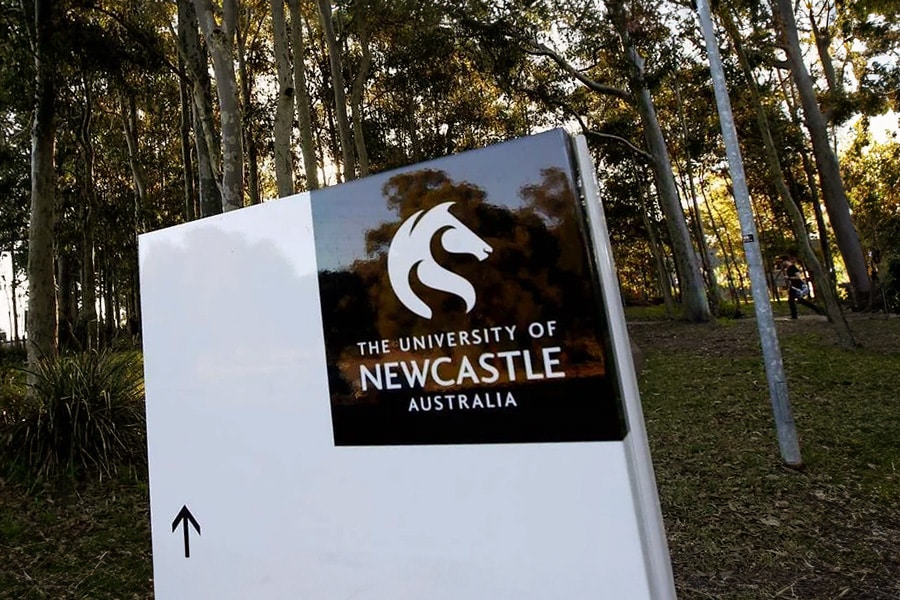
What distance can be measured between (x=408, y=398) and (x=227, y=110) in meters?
4.35

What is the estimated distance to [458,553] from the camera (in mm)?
1435

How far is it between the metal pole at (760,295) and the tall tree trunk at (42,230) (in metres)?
6.34

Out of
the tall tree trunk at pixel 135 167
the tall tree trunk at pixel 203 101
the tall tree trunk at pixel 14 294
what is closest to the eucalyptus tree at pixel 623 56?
the tall tree trunk at pixel 203 101

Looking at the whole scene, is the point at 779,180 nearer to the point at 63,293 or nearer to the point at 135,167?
the point at 135,167

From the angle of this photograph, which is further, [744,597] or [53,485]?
[53,485]

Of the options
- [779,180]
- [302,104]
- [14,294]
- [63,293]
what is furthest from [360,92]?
[14,294]

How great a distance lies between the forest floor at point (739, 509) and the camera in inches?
116

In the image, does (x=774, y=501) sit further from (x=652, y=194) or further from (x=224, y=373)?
(x=652, y=194)

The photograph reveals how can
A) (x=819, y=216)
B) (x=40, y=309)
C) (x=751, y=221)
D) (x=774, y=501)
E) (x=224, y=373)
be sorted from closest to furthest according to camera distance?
(x=224, y=373)
(x=774, y=501)
(x=751, y=221)
(x=40, y=309)
(x=819, y=216)

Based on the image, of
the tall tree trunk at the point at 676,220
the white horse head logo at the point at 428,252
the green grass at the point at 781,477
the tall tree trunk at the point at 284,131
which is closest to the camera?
the white horse head logo at the point at 428,252

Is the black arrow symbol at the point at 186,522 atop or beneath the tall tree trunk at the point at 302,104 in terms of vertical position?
beneath

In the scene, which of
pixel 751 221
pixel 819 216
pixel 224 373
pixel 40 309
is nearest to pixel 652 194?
pixel 819 216

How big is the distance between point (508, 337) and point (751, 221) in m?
3.61

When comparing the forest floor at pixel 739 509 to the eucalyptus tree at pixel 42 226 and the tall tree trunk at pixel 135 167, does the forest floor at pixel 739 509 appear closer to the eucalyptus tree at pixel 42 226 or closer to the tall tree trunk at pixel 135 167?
the eucalyptus tree at pixel 42 226
